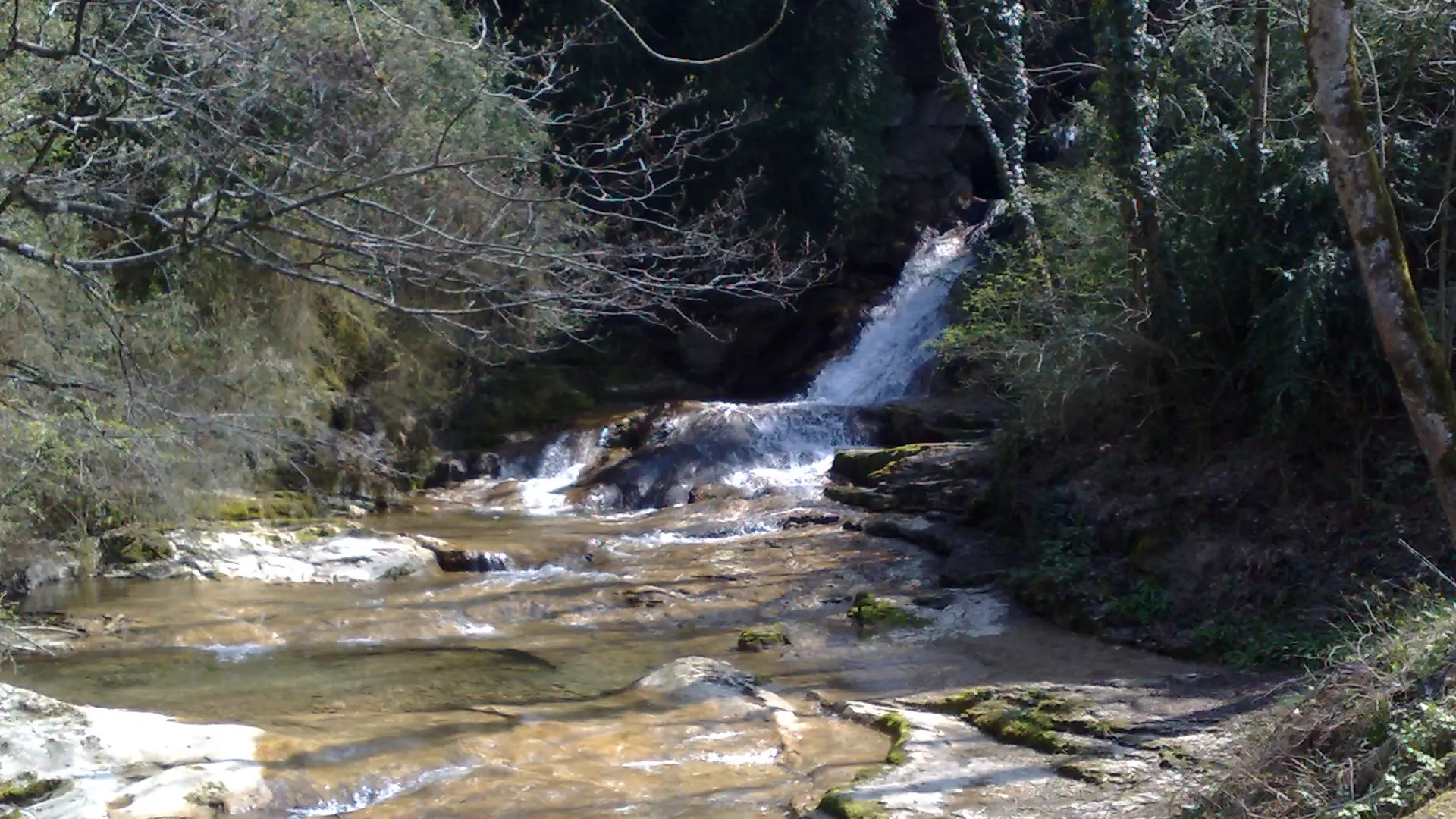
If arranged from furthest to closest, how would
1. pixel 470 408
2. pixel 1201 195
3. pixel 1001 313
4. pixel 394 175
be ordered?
pixel 470 408
pixel 1001 313
pixel 1201 195
pixel 394 175

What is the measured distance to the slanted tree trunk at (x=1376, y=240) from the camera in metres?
5.27

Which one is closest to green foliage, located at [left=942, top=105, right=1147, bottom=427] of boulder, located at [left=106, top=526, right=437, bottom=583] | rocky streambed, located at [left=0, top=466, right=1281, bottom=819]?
rocky streambed, located at [left=0, top=466, right=1281, bottom=819]

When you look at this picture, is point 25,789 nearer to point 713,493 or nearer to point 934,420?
point 713,493

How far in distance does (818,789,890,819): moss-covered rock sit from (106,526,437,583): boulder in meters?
7.36

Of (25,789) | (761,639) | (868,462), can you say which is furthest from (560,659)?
(868,462)

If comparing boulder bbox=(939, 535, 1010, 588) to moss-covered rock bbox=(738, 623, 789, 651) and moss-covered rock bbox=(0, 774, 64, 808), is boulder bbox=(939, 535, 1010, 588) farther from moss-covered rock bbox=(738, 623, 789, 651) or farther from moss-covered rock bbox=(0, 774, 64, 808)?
moss-covered rock bbox=(0, 774, 64, 808)

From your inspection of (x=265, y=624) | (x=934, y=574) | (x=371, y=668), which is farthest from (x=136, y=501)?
(x=934, y=574)

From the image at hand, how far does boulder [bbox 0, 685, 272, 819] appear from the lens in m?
5.91

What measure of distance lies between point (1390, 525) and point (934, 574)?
13.4 feet

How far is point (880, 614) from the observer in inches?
412

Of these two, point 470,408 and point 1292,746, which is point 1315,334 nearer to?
A: point 1292,746

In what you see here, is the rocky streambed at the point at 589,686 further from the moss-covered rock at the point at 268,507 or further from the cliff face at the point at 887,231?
the cliff face at the point at 887,231

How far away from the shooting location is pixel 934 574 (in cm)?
1173

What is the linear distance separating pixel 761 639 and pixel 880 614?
42.4 inches
